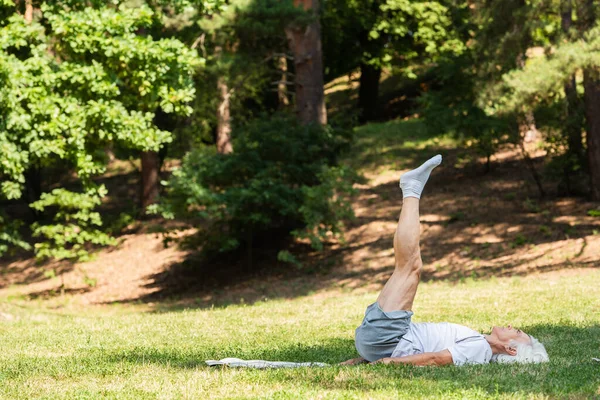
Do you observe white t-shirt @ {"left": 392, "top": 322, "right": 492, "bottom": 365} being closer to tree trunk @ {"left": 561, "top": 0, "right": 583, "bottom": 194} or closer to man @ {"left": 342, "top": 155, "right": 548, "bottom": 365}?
man @ {"left": 342, "top": 155, "right": 548, "bottom": 365}

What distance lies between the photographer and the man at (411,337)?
7043 mm

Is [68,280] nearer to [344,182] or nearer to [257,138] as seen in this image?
[257,138]

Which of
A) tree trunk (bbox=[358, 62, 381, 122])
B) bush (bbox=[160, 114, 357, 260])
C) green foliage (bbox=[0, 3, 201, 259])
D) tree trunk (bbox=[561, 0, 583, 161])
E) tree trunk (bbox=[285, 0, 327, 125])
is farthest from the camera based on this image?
tree trunk (bbox=[358, 62, 381, 122])

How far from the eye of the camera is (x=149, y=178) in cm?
2869

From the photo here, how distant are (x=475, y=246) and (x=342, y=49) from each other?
59.7 feet

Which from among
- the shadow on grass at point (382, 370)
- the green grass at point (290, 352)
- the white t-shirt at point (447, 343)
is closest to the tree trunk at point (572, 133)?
the green grass at point (290, 352)

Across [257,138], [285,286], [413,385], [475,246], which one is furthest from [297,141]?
[413,385]

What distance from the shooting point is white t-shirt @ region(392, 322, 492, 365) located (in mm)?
7152

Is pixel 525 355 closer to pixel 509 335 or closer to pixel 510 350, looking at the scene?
pixel 510 350

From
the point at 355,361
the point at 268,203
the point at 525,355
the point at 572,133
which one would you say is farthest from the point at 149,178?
the point at 525,355

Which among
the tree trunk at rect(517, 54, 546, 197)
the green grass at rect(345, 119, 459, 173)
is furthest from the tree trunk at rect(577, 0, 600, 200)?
the green grass at rect(345, 119, 459, 173)

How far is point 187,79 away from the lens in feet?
59.3

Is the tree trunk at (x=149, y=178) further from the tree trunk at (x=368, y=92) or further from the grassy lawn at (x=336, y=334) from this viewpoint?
the tree trunk at (x=368, y=92)

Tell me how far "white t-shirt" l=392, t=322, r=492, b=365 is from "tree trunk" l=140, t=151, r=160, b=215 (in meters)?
22.0
